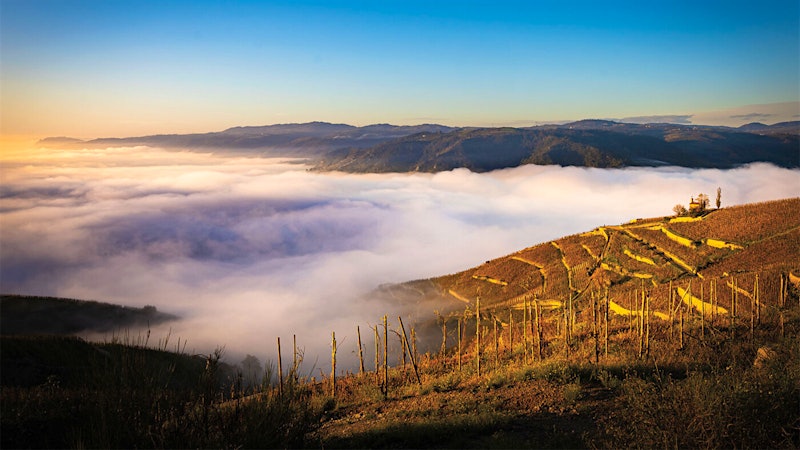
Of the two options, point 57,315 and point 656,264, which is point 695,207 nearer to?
point 656,264

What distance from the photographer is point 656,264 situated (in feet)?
136

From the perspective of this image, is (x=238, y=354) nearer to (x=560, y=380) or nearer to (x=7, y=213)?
(x=560, y=380)

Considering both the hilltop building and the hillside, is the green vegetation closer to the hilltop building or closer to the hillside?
the hillside

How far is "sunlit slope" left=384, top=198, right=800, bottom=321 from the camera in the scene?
31.6m

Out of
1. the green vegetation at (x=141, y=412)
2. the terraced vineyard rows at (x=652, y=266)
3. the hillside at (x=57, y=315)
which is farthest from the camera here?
the hillside at (x=57, y=315)

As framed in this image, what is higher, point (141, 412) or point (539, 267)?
point (141, 412)

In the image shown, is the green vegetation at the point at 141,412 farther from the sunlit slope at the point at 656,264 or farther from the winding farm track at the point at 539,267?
the winding farm track at the point at 539,267

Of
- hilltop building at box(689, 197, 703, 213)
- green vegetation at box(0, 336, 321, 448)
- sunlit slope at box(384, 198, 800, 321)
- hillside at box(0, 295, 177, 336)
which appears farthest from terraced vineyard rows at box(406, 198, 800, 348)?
hillside at box(0, 295, 177, 336)

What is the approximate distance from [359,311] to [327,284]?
6256 centimetres

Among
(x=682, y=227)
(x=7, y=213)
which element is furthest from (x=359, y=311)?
(x=7, y=213)

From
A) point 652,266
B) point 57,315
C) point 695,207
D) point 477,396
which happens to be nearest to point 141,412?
point 477,396

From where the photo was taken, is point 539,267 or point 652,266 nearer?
point 652,266

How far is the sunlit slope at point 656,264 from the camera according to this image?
31.6m

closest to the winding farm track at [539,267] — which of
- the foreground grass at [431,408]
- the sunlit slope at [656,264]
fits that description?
the sunlit slope at [656,264]
